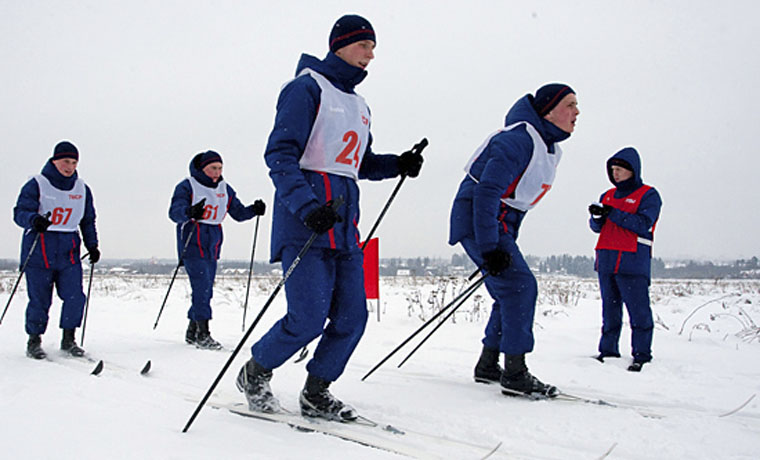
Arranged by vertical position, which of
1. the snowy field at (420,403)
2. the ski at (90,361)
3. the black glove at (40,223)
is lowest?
the ski at (90,361)

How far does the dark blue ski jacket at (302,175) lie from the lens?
2469mm

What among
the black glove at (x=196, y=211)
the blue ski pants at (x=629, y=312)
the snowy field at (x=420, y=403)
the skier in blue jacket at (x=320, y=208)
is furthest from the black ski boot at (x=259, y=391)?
the blue ski pants at (x=629, y=312)

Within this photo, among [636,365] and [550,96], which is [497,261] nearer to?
[550,96]

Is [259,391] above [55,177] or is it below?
below

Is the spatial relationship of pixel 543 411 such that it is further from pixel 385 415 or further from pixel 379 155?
pixel 379 155

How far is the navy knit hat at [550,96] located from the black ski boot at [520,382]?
1.62 meters

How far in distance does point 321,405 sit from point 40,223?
3473mm

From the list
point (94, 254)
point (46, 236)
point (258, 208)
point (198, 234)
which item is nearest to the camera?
point (46, 236)

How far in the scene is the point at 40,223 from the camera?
4523 mm

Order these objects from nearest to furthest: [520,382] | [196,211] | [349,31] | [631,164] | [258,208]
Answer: [349,31]
[520,382]
[631,164]
[196,211]
[258,208]

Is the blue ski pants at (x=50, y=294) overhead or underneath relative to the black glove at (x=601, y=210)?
underneath

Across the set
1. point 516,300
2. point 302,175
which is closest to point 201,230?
point 302,175

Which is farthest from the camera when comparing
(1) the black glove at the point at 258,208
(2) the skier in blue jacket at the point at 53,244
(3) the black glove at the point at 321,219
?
(1) the black glove at the point at 258,208

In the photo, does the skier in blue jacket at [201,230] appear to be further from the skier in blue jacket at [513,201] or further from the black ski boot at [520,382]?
the black ski boot at [520,382]
